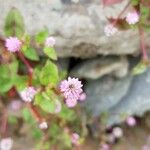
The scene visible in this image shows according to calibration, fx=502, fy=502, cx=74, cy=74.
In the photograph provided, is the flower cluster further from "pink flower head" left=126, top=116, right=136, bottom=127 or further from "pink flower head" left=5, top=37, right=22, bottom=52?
"pink flower head" left=126, top=116, right=136, bottom=127

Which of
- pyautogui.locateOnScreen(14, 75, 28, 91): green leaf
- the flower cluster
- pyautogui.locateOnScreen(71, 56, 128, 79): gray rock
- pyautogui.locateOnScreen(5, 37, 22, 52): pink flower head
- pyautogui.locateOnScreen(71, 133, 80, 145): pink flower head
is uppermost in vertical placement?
pyautogui.locateOnScreen(71, 56, 128, 79): gray rock

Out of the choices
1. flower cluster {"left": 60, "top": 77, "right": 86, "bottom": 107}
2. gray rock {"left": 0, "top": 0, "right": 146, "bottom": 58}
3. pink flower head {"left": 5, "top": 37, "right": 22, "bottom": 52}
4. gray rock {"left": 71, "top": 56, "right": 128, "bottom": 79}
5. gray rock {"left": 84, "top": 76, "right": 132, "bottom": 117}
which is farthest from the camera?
gray rock {"left": 84, "top": 76, "right": 132, "bottom": 117}

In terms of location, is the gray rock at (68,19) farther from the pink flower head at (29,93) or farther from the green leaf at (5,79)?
the pink flower head at (29,93)

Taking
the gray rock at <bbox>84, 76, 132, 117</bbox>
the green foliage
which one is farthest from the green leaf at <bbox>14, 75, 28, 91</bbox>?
the gray rock at <bbox>84, 76, 132, 117</bbox>

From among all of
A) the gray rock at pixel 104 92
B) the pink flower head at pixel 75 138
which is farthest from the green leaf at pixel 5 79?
the gray rock at pixel 104 92

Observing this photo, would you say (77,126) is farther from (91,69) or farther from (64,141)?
(91,69)

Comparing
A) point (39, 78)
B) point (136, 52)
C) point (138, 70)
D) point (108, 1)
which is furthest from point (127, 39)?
point (39, 78)

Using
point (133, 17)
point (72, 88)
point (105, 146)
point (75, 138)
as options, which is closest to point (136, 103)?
point (105, 146)

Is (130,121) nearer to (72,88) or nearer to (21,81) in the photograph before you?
(21,81)
